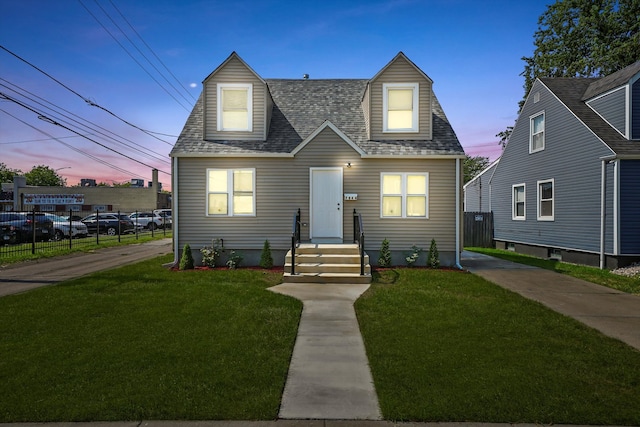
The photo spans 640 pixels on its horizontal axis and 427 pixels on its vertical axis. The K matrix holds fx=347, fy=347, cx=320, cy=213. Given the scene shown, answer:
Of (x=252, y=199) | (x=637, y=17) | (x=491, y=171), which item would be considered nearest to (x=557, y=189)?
(x=491, y=171)

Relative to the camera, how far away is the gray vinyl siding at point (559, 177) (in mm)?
11945

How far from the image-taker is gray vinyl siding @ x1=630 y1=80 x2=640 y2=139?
37.1 feet

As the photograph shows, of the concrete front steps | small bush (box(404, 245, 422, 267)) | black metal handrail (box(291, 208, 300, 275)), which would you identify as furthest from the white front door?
small bush (box(404, 245, 422, 267))

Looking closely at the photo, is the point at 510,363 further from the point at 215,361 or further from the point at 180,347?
the point at 180,347

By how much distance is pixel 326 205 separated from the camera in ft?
37.8

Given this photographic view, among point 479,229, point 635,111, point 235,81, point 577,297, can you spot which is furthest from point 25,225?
point 635,111

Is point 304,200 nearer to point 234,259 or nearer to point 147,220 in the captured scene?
point 234,259

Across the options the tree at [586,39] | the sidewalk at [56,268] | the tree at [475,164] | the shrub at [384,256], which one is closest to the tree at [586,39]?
the tree at [586,39]

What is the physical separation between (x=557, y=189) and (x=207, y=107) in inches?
540

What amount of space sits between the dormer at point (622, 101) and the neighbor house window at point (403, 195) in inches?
276

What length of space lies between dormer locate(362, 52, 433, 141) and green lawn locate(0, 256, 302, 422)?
7.23m

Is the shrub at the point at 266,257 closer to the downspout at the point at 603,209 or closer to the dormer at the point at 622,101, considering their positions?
the downspout at the point at 603,209

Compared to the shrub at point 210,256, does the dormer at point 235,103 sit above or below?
above

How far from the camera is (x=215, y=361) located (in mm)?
4168
